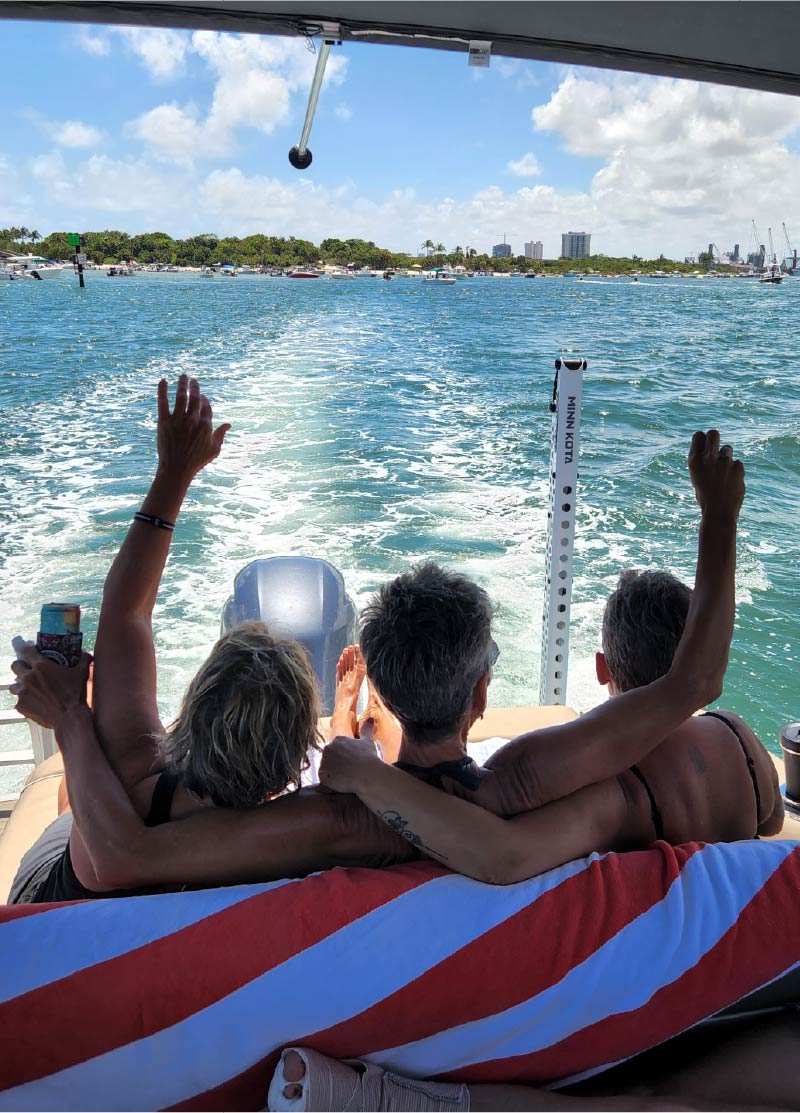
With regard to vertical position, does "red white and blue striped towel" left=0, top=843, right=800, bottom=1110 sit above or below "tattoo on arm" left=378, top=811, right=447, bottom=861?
below

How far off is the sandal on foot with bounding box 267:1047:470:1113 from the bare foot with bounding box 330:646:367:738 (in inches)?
29.6

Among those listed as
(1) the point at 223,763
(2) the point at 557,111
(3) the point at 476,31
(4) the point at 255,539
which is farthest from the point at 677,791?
(4) the point at 255,539

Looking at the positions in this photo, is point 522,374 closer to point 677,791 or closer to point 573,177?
point 573,177

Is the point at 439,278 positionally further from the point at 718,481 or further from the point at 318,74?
the point at 718,481

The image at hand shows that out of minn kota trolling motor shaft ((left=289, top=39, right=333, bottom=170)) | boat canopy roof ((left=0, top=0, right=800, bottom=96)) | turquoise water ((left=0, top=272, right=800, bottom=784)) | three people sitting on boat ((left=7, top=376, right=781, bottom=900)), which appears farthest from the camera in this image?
turquoise water ((left=0, top=272, right=800, bottom=784))

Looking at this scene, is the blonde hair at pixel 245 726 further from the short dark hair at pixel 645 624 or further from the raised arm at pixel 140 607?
the short dark hair at pixel 645 624

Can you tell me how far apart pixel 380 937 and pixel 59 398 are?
1027 cm

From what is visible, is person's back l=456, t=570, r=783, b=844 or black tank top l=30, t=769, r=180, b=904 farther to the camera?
person's back l=456, t=570, r=783, b=844

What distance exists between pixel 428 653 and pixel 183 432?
0.48m

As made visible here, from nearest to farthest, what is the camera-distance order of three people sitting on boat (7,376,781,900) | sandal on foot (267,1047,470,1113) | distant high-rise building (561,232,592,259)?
sandal on foot (267,1047,470,1113), three people sitting on boat (7,376,781,900), distant high-rise building (561,232,592,259)

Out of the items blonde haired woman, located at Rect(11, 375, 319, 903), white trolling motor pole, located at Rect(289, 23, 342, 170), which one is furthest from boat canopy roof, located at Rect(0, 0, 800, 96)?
blonde haired woman, located at Rect(11, 375, 319, 903)

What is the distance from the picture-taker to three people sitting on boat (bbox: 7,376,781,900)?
831 mm

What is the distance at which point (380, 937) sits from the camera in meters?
0.78

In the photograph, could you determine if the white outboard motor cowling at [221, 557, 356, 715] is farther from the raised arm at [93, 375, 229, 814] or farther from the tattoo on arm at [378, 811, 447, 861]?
the tattoo on arm at [378, 811, 447, 861]
